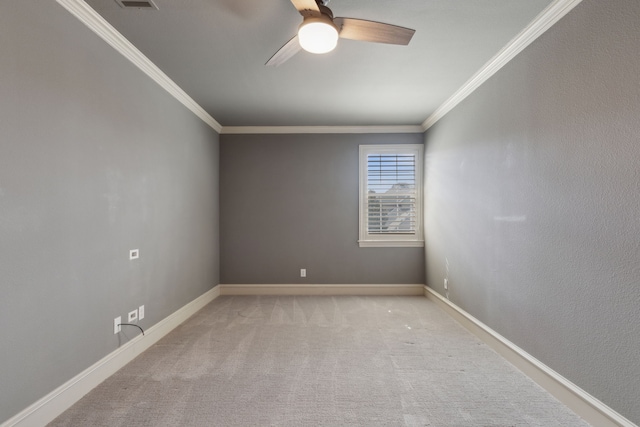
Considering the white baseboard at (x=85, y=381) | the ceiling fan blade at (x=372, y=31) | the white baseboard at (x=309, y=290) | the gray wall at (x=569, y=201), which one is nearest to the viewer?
the gray wall at (x=569, y=201)

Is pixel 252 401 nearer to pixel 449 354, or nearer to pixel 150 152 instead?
pixel 449 354

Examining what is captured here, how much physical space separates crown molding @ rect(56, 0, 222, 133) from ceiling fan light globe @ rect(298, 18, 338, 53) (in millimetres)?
1491

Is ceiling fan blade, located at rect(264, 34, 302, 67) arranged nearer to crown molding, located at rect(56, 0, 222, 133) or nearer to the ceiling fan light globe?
the ceiling fan light globe

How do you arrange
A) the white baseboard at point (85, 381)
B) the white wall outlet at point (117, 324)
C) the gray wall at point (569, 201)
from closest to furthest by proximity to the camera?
the gray wall at point (569, 201)
the white baseboard at point (85, 381)
the white wall outlet at point (117, 324)

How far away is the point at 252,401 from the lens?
216 cm

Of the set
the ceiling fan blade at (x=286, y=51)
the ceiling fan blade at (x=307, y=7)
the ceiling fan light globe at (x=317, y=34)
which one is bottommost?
the ceiling fan light globe at (x=317, y=34)

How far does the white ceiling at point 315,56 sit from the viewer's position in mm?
2244

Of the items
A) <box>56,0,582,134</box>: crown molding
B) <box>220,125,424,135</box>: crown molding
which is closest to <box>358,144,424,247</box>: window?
<box>220,125,424,135</box>: crown molding

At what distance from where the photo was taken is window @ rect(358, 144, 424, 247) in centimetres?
515

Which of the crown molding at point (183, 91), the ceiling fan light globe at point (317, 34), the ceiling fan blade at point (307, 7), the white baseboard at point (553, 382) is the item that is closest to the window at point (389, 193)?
the crown molding at point (183, 91)

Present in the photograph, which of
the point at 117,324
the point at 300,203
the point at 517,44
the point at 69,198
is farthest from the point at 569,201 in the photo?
the point at 300,203

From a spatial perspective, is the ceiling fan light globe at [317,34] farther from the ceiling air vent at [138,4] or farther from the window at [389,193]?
the window at [389,193]

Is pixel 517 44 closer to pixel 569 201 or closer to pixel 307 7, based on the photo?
A: pixel 569 201

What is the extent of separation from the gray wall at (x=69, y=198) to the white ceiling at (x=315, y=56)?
1.45ft
